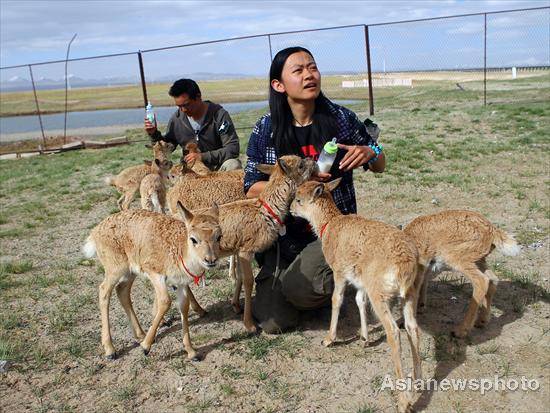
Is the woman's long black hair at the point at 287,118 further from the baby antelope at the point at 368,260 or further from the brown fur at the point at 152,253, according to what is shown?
the brown fur at the point at 152,253

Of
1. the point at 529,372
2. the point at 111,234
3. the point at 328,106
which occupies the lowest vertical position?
the point at 529,372

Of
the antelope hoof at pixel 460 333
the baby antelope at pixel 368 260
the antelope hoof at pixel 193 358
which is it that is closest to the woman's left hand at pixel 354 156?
the baby antelope at pixel 368 260

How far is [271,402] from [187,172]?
11.5 ft

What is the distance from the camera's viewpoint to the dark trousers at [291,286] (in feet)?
15.8

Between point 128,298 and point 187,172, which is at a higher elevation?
point 187,172

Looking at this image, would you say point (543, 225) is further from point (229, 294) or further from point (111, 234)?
point (111, 234)

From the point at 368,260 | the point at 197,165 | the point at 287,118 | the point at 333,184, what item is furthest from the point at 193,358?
the point at 197,165

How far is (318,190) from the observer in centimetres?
471

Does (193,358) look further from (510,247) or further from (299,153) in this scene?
(510,247)

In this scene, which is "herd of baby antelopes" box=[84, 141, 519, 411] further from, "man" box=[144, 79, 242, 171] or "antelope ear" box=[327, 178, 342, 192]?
"man" box=[144, 79, 242, 171]

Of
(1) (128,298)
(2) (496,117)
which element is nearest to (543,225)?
(1) (128,298)

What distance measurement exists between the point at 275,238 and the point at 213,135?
3280mm

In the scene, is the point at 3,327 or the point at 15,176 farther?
the point at 15,176

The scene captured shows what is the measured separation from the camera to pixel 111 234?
185 inches
